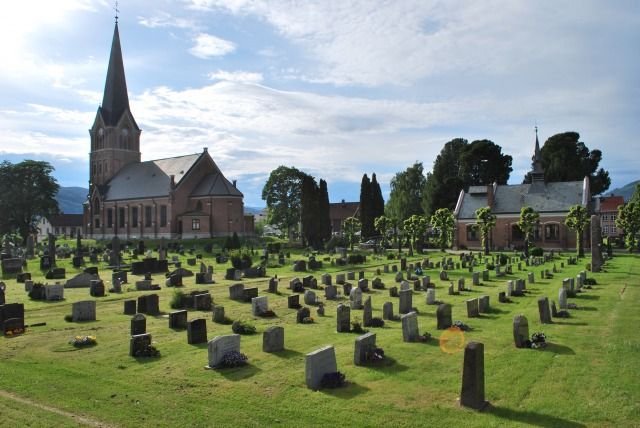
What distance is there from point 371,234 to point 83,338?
64424mm

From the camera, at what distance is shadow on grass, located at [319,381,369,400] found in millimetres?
9922

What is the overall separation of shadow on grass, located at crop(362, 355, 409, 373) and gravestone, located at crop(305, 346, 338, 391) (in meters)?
1.28

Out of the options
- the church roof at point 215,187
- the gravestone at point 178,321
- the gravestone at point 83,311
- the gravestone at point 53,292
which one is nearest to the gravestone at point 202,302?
the gravestone at point 178,321

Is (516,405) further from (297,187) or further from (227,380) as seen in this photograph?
(297,187)

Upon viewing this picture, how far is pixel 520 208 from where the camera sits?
2333 inches

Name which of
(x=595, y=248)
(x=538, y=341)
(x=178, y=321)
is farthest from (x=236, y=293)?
(x=595, y=248)

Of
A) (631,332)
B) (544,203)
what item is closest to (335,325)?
(631,332)

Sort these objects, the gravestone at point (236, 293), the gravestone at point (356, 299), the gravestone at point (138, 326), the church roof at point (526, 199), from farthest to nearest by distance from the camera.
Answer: the church roof at point (526, 199)
the gravestone at point (236, 293)
the gravestone at point (356, 299)
the gravestone at point (138, 326)

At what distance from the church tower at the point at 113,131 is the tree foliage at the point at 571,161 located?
2505 inches

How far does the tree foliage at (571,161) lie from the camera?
75.1m

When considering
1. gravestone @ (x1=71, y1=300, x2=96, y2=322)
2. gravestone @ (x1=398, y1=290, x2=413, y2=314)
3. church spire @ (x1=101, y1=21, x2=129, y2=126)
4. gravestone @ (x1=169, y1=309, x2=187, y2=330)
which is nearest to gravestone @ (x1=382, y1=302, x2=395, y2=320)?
gravestone @ (x1=398, y1=290, x2=413, y2=314)

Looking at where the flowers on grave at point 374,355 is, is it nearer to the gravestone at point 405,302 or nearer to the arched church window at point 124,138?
the gravestone at point 405,302

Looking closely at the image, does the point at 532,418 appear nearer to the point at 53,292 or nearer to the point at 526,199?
the point at 53,292

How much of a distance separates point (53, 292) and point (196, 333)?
11571 millimetres
